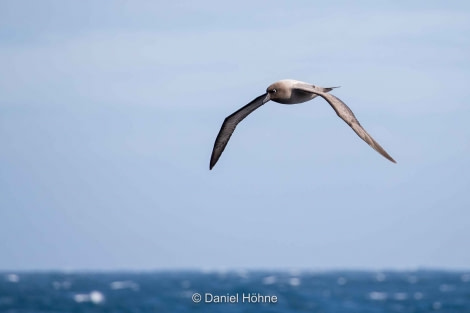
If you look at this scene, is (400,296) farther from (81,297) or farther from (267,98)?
(267,98)

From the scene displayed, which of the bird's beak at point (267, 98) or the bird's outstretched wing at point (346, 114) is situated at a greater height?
the bird's beak at point (267, 98)

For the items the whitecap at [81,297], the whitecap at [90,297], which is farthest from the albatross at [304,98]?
the whitecap at [81,297]

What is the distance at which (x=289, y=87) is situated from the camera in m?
18.9

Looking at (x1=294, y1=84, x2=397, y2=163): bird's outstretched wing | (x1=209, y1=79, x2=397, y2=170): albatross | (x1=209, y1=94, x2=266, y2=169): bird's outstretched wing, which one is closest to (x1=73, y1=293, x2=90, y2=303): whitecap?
(x1=209, y1=94, x2=266, y2=169): bird's outstretched wing

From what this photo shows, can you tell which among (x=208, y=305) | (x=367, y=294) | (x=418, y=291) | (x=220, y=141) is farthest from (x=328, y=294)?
(x=220, y=141)

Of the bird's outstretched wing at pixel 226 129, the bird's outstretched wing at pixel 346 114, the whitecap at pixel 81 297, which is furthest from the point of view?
the whitecap at pixel 81 297

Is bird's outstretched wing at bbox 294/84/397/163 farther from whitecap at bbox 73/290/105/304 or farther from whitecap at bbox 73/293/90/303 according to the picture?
whitecap at bbox 73/293/90/303

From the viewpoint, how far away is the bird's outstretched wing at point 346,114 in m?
17.8

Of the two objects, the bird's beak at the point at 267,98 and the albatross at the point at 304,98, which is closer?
the albatross at the point at 304,98

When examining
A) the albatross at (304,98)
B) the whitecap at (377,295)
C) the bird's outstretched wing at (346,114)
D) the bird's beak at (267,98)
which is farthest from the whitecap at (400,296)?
the bird's outstretched wing at (346,114)

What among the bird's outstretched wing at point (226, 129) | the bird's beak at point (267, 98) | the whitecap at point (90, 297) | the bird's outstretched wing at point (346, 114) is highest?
the whitecap at point (90, 297)

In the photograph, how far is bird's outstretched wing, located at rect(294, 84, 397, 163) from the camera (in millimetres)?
17794

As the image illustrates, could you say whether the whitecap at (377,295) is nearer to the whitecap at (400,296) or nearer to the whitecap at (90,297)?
the whitecap at (400,296)

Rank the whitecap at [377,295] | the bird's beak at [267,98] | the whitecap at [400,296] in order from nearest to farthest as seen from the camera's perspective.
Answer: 1. the bird's beak at [267,98]
2. the whitecap at [377,295]
3. the whitecap at [400,296]
